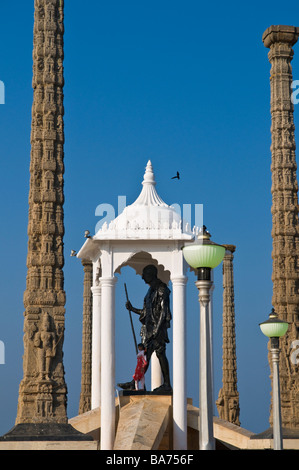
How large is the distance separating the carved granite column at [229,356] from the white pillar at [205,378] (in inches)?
925

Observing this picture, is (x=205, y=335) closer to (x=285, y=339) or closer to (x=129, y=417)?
(x=129, y=417)

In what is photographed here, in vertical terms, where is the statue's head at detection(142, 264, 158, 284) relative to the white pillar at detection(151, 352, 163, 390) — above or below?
above

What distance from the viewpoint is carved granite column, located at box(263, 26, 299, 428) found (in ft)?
82.9

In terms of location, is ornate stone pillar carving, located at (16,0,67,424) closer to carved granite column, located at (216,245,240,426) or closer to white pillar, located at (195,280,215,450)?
white pillar, located at (195,280,215,450)

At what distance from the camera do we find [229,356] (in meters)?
36.7

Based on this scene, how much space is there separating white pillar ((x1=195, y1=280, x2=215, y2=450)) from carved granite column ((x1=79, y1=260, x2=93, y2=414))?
73.3 feet

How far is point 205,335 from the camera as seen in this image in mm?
12227

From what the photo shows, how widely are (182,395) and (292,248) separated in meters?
8.12

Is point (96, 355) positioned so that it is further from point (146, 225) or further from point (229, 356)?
point (229, 356)

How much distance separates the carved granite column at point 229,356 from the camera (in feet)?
119

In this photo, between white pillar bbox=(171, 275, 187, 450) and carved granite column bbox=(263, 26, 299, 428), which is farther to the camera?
carved granite column bbox=(263, 26, 299, 428)

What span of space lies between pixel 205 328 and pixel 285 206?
14.5m

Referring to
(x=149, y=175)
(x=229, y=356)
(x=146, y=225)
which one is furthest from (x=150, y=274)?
(x=229, y=356)

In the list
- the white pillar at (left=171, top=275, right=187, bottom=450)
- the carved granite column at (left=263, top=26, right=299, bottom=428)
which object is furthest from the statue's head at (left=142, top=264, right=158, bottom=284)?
the carved granite column at (left=263, top=26, right=299, bottom=428)
